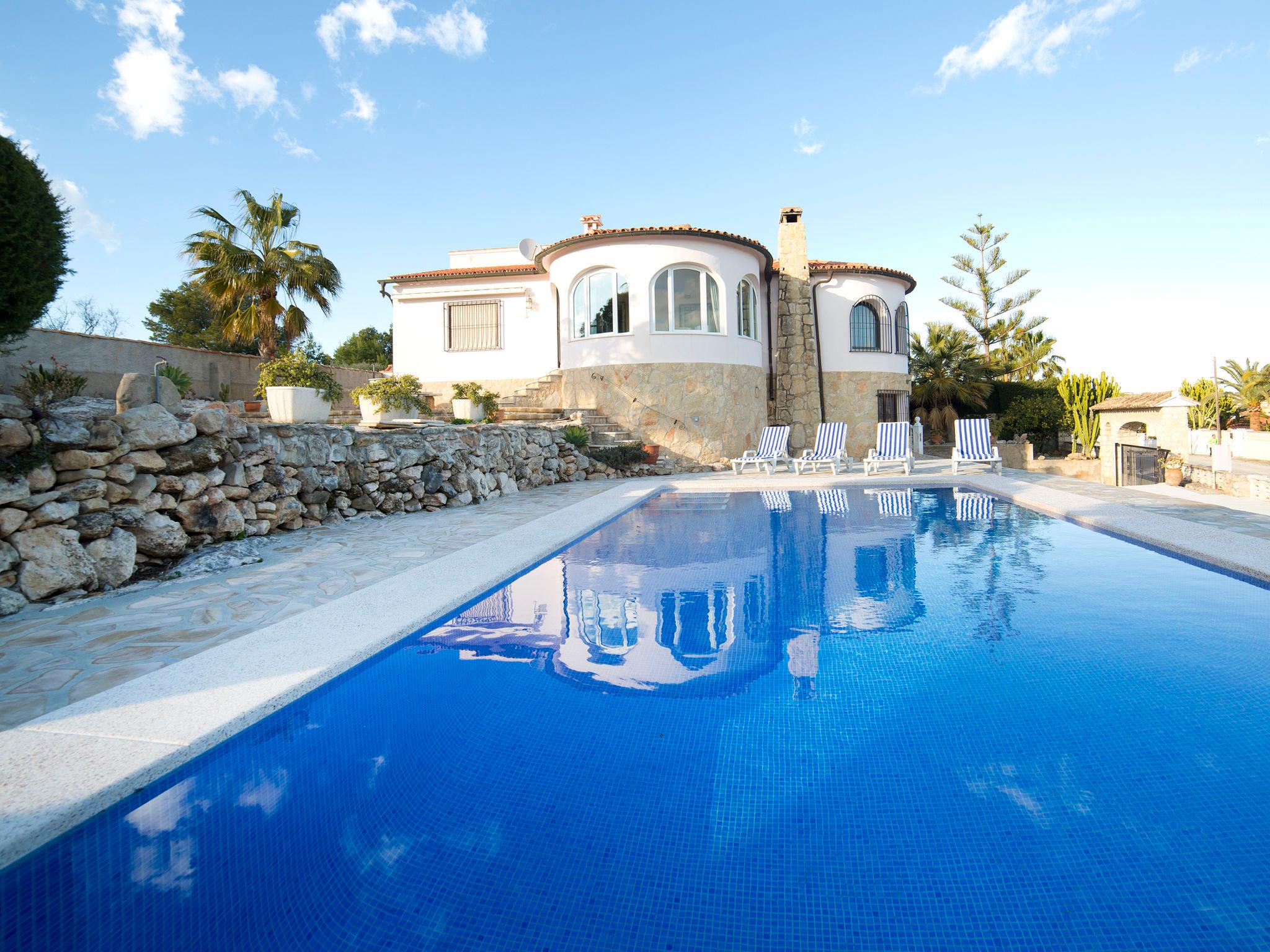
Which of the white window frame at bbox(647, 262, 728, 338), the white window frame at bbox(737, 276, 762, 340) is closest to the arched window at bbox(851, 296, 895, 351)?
the white window frame at bbox(737, 276, 762, 340)

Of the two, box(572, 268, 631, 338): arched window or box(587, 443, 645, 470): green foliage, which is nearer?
box(587, 443, 645, 470): green foliage

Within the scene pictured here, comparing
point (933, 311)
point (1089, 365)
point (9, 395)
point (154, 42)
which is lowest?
point (9, 395)

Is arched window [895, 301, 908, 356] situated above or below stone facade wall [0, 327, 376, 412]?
above

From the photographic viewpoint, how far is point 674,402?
15547mm

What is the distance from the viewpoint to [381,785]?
8.95 ft

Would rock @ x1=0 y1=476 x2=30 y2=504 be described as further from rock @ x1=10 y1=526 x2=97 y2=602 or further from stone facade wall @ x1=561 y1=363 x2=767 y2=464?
stone facade wall @ x1=561 y1=363 x2=767 y2=464

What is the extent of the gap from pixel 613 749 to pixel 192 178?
2400cm

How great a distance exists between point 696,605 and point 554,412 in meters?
11.0

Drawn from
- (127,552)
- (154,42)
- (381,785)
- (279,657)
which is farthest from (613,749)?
(154,42)

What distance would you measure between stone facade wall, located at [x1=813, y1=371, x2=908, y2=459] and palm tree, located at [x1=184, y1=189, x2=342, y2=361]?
14274 mm

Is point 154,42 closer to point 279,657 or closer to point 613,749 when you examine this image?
point 279,657

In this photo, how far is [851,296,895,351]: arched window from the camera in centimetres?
1927

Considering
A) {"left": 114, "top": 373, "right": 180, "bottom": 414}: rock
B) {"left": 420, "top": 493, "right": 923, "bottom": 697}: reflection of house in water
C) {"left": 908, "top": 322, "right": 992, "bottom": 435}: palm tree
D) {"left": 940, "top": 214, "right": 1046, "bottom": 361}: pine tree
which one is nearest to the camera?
{"left": 420, "top": 493, "right": 923, "bottom": 697}: reflection of house in water

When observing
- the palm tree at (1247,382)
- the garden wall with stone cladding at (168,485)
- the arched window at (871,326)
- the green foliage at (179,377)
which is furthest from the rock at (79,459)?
the palm tree at (1247,382)
